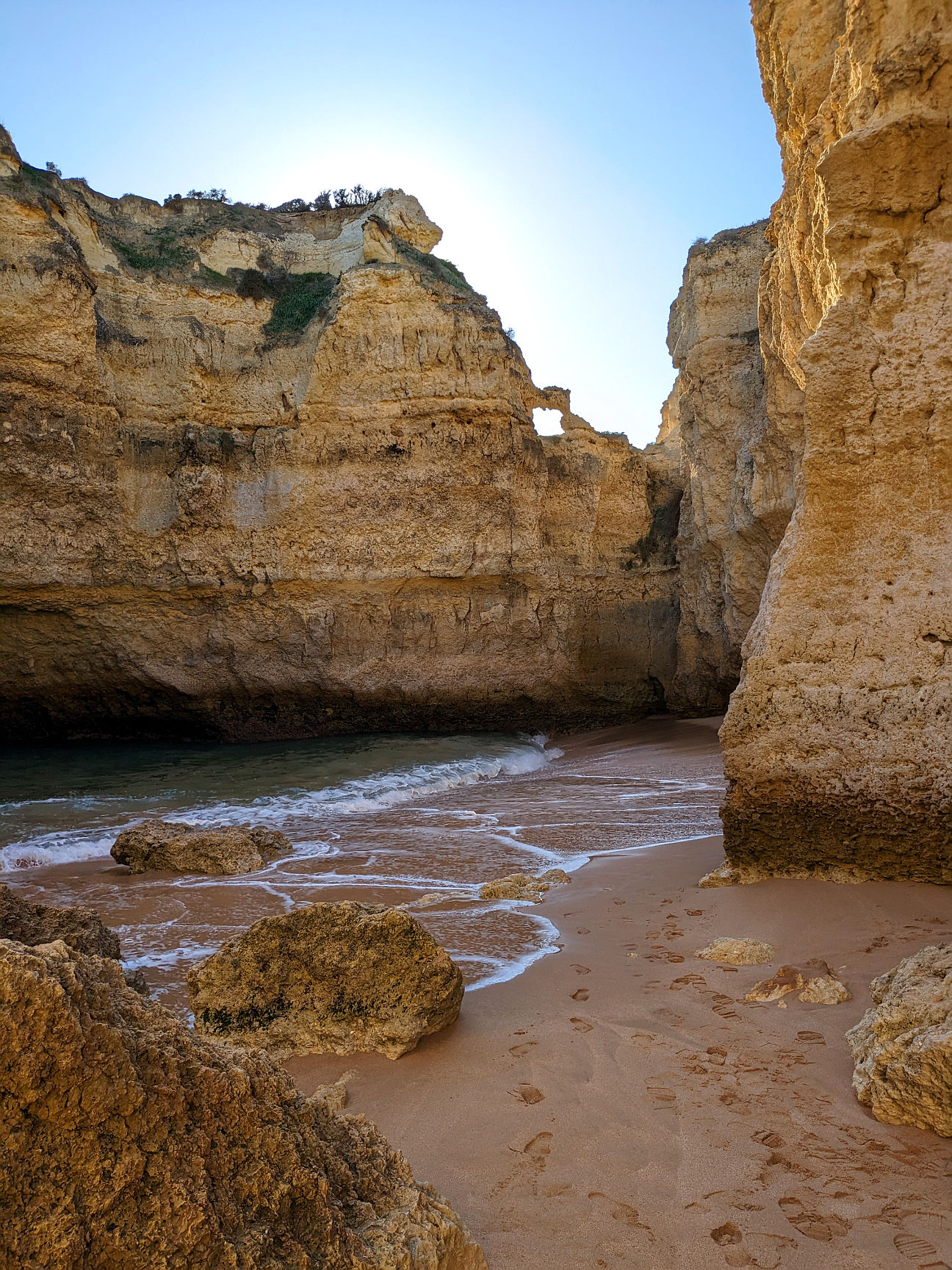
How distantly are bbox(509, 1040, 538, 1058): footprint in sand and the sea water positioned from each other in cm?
60

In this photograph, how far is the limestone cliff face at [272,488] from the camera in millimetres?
12812

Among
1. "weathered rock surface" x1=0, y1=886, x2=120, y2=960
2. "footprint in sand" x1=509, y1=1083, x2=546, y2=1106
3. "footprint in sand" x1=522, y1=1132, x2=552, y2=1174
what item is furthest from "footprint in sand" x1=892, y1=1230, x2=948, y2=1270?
"weathered rock surface" x1=0, y1=886, x2=120, y2=960

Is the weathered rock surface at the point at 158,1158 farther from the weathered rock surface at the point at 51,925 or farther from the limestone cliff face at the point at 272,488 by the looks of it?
the limestone cliff face at the point at 272,488

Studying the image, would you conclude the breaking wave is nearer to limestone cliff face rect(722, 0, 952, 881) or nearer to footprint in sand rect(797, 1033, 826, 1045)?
limestone cliff face rect(722, 0, 952, 881)

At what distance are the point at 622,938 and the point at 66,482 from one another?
12179 millimetres

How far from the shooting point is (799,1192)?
163cm

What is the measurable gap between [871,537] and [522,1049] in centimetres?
283

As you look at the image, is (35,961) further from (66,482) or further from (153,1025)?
(66,482)

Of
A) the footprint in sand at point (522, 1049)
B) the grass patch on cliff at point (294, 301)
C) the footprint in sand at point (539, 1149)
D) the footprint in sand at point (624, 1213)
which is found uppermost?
the grass patch on cliff at point (294, 301)

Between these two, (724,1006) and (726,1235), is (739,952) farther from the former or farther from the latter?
(726,1235)

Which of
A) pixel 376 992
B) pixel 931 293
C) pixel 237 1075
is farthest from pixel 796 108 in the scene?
pixel 237 1075

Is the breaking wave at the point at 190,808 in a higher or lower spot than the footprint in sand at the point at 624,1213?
lower

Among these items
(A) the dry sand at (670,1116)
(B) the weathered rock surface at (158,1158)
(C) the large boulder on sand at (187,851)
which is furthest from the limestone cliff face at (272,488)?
(B) the weathered rock surface at (158,1158)

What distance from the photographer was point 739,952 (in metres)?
2.95
